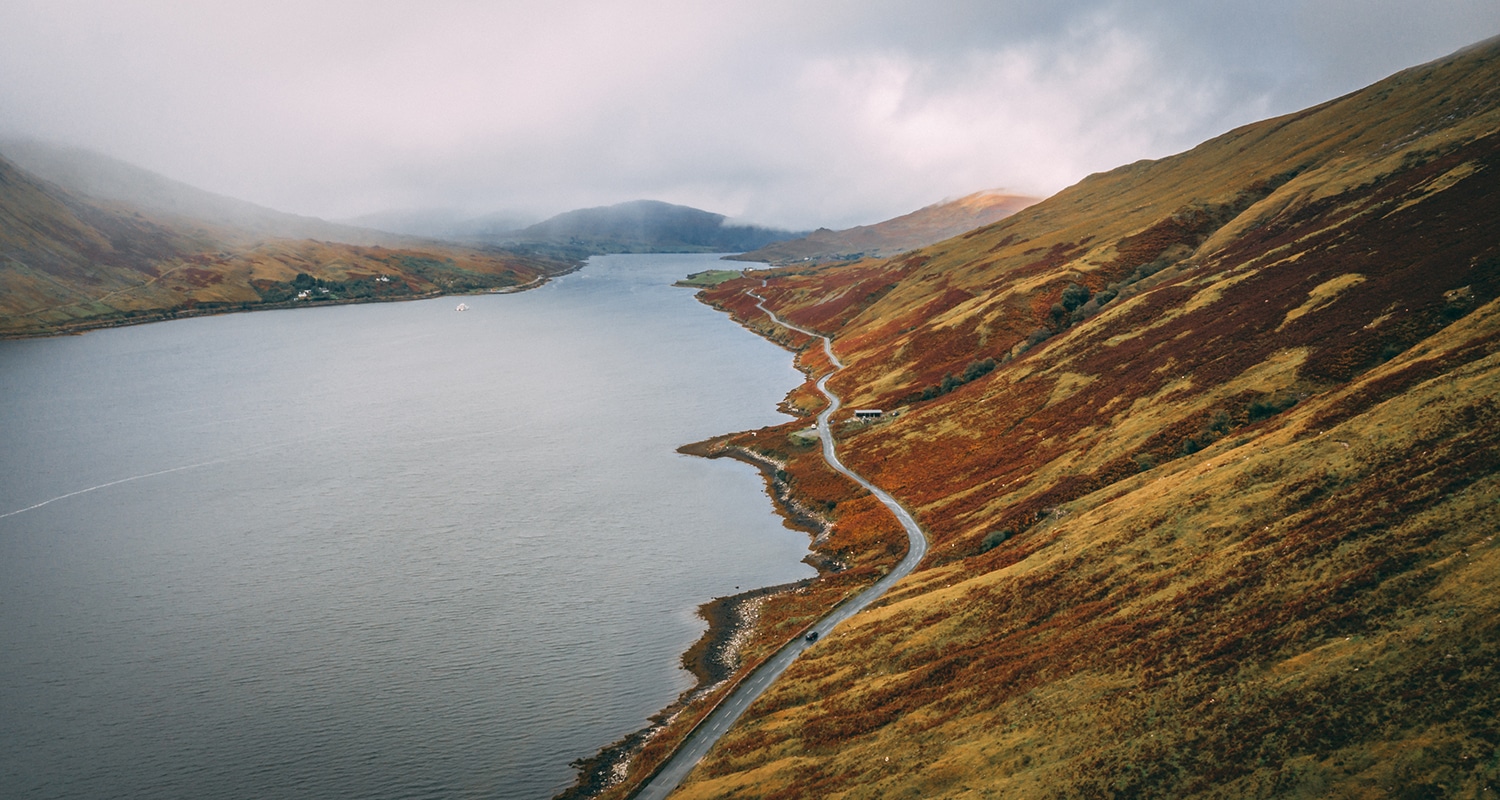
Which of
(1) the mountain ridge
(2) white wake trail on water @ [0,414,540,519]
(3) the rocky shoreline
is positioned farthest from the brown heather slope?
(2) white wake trail on water @ [0,414,540,519]

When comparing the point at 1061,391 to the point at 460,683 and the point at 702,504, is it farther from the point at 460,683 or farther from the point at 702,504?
the point at 460,683

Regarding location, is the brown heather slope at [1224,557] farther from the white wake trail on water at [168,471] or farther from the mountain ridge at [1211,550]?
the white wake trail on water at [168,471]

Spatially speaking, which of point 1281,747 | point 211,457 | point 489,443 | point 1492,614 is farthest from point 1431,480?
point 211,457

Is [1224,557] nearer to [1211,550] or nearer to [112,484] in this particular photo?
[1211,550]

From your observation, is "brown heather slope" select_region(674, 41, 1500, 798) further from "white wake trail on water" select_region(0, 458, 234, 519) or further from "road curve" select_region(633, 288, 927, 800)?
"white wake trail on water" select_region(0, 458, 234, 519)

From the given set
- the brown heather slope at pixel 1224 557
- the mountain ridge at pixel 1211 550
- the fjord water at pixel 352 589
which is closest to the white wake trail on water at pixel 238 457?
the fjord water at pixel 352 589
